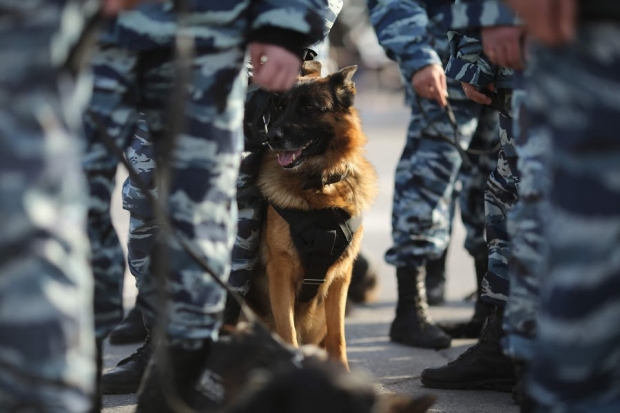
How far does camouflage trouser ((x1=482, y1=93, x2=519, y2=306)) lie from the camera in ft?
11.9

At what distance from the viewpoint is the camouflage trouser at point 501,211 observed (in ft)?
11.9

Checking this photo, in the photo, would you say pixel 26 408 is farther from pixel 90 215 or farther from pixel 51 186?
pixel 90 215

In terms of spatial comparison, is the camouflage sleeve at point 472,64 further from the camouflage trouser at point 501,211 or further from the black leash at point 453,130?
the black leash at point 453,130

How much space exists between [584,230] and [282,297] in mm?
2569

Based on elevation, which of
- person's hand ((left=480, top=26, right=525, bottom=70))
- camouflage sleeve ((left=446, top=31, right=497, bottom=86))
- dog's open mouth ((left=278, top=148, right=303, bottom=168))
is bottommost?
dog's open mouth ((left=278, top=148, right=303, bottom=168))

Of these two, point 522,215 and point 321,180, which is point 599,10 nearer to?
point 522,215

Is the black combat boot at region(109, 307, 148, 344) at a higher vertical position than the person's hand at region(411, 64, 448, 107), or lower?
lower

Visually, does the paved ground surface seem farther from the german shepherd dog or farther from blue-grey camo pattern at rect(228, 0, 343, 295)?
blue-grey camo pattern at rect(228, 0, 343, 295)

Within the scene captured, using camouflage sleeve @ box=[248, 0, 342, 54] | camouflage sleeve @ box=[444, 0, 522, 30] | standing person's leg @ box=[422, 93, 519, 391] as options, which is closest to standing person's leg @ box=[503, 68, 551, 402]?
camouflage sleeve @ box=[444, 0, 522, 30]

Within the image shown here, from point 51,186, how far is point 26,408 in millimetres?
474

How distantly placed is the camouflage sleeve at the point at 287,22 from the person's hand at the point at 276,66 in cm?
2

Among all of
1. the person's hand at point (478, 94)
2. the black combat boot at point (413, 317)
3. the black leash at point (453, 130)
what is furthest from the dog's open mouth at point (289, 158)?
the person's hand at point (478, 94)

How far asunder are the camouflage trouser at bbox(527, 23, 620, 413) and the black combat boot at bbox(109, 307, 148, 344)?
9.99 ft

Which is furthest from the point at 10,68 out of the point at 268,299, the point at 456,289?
the point at 456,289
